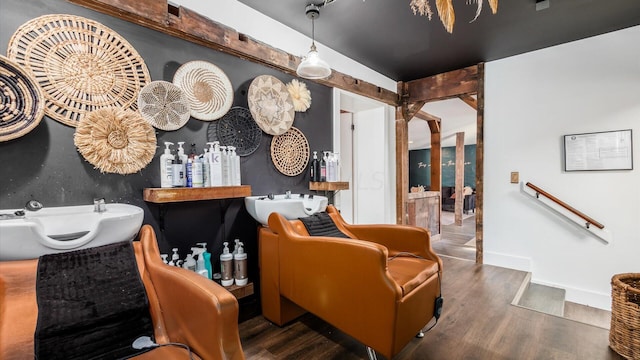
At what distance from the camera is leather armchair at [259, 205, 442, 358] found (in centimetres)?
132

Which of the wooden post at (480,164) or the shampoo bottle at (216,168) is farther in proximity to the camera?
the wooden post at (480,164)

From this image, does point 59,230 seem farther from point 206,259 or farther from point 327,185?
point 327,185

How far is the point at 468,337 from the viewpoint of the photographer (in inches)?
69.8

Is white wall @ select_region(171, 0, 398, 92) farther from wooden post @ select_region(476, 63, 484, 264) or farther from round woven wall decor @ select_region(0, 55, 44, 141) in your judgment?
wooden post @ select_region(476, 63, 484, 264)

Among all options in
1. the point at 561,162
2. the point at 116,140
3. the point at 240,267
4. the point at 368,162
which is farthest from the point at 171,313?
the point at 561,162

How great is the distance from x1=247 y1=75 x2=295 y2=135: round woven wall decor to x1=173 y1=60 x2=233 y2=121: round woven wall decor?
21 cm

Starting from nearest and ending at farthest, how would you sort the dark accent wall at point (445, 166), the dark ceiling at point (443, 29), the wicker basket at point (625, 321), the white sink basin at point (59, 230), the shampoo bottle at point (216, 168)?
the white sink basin at point (59, 230)
the wicker basket at point (625, 321)
the shampoo bottle at point (216, 168)
the dark ceiling at point (443, 29)
the dark accent wall at point (445, 166)

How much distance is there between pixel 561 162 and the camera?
2.72 m

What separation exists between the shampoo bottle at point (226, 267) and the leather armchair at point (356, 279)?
0.24 meters

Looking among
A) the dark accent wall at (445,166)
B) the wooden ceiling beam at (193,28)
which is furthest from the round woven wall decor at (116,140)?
the dark accent wall at (445,166)

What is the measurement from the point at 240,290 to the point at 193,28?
5.75ft

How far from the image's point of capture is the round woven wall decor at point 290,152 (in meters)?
2.29

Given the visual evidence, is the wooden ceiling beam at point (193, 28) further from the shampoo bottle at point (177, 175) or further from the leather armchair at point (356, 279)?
the leather armchair at point (356, 279)

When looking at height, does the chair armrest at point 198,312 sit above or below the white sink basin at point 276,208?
below
